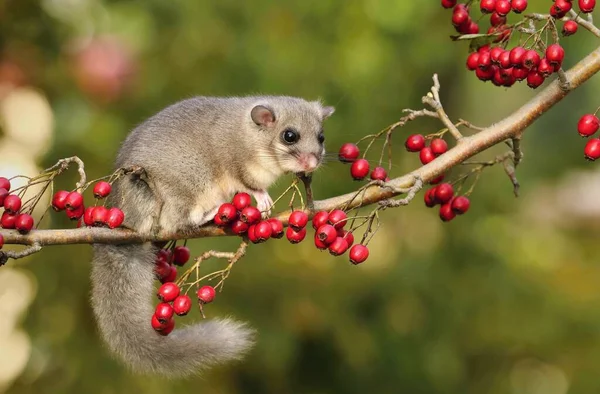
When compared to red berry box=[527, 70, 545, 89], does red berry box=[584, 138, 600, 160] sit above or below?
below

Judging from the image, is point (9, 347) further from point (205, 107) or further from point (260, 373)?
point (205, 107)

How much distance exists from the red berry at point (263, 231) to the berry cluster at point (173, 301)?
21 cm

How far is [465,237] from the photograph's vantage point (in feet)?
18.5

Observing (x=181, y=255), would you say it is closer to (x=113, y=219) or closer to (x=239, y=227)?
(x=239, y=227)

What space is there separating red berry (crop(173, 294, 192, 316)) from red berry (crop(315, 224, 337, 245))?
440mm

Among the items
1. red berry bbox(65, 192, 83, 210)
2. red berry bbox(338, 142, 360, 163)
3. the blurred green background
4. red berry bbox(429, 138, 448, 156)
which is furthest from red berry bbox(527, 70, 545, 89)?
the blurred green background

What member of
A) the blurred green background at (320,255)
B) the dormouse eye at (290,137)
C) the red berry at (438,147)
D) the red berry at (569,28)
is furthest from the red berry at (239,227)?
the blurred green background at (320,255)

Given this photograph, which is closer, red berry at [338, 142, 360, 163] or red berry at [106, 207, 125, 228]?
red berry at [106, 207, 125, 228]

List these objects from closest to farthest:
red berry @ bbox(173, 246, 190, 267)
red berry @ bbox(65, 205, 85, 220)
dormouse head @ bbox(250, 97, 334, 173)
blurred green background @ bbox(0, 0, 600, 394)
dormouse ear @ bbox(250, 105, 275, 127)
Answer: red berry @ bbox(65, 205, 85, 220)
red berry @ bbox(173, 246, 190, 267)
dormouse head @ bbox(250, 97, 334, 173)
dormouse ear @ bbox(250, 105, 275, 127)
blurred green background @ bbox(0, 0, 600, 394)

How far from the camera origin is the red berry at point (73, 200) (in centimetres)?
257

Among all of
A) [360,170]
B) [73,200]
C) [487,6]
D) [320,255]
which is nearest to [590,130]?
[487,6]

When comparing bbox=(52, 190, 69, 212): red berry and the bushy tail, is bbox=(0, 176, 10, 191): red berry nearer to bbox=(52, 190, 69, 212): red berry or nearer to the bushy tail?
bbox=(52, 190, 69, 212): red berry

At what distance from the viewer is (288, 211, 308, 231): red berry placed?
252cm

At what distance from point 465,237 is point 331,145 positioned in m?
1.13
